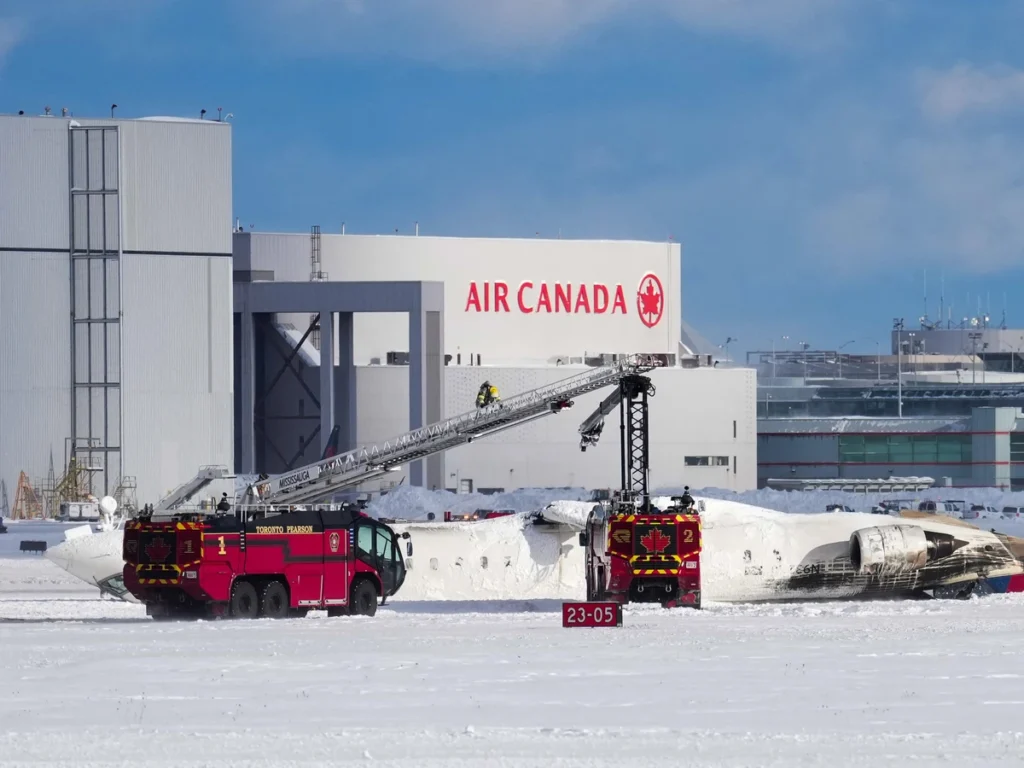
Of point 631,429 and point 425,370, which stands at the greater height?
point 425,370

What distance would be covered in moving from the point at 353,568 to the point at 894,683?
1680cm

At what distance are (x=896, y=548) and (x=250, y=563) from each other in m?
15.3

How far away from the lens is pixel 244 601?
3550 cm

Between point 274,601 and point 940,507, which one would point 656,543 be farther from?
point 940,507

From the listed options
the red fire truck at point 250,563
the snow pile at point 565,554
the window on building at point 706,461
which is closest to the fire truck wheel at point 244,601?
the red fire truck at point 250,563

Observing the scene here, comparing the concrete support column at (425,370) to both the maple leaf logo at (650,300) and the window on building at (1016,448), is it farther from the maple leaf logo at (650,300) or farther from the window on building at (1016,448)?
the window on building at (1016,448)

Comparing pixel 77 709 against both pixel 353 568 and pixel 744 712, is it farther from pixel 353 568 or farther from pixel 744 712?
pixel 353 568

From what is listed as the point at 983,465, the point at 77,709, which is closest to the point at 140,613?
the point at 77,709

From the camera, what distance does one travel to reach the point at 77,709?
19891mm

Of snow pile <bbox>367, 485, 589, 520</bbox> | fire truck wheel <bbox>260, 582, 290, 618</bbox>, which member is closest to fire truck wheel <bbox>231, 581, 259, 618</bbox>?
fire truck wheel <bbox>260, 582, 290, 618</bbox>

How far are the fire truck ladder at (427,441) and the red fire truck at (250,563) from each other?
10927 mm

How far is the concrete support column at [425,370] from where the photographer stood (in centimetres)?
9831

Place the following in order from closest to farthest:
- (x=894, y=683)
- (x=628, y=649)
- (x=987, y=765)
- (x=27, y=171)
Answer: (x=987, y=765)
(x=894, y=683)
(x=628, y=649)
(x=27, y=171)

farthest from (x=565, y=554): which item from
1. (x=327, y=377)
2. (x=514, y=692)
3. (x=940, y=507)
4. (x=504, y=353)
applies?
(x=504, y=353)
